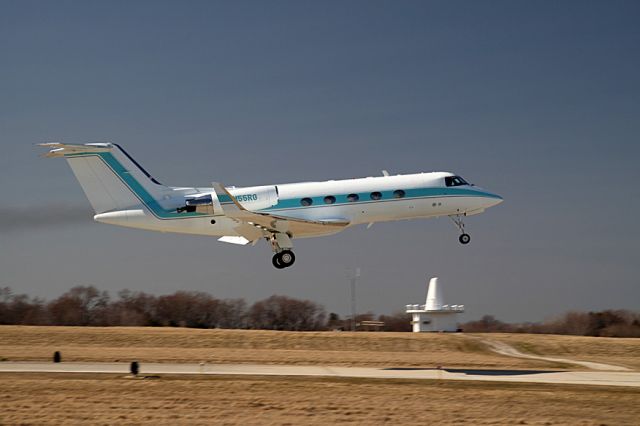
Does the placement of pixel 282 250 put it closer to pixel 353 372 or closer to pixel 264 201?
pixel 264 201

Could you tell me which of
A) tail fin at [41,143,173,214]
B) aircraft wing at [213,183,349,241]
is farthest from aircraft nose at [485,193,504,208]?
tail fin at [41,143,173,214]

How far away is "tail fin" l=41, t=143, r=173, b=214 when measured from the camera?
39281 millimetres

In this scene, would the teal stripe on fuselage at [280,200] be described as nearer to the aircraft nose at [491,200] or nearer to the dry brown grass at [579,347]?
the aircraft nose at [491,200]

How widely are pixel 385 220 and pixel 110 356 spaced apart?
14.7m

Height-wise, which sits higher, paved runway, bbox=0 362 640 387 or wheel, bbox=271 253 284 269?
wheel, bbox=271 253 284 269

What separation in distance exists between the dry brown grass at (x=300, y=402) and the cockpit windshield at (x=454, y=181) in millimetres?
13924

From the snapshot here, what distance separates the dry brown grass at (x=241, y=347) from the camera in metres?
38.1

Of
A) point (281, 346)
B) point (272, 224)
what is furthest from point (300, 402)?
point (281, 346)

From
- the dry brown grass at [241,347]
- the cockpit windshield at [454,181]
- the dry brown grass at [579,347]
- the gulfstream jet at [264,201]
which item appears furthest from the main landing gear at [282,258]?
the dry brown grass at [579,347]

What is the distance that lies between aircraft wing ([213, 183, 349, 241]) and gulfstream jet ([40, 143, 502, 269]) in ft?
0.16

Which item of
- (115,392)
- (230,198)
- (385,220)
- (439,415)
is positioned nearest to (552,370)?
(385,220)

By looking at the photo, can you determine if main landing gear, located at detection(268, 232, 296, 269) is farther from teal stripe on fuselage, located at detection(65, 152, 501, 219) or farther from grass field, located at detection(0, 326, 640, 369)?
grass field, located at detection(0, 326, 640, 369)

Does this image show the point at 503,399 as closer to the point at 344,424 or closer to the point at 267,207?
the point at 344,424

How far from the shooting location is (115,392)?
83.6 feet
